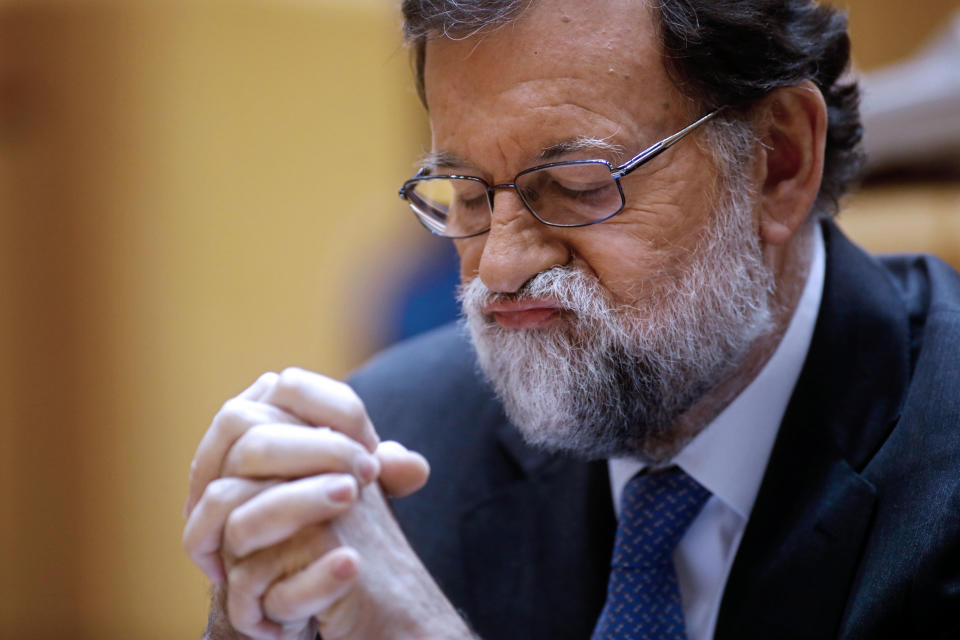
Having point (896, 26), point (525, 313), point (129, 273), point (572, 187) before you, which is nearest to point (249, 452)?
point (525, 313)

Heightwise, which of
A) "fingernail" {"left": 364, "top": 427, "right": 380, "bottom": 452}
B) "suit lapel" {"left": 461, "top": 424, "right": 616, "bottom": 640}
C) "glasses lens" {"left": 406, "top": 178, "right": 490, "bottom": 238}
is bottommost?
"suit lapel" {"left": 461, "top": 424, "right": 616, "bottom": 640}

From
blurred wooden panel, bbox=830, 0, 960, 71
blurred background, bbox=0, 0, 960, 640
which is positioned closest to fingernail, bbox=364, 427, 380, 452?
blurred background, bbox=0, 0, 960, 640

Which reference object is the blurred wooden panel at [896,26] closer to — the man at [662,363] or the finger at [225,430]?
the man at [662,363]

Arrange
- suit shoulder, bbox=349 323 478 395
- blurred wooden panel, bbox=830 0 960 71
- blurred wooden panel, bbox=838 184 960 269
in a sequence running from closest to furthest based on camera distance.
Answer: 1. suit shoulder, bbox=349 323 478 395
2. blurred wooden panel, bbox=838 184 960 269
3. blurred wooden panel, bbox=830 0 960 71

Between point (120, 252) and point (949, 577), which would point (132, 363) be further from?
point (949, 577)

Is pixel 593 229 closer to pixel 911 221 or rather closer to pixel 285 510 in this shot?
pixel 285 510

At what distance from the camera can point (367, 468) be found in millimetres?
1199

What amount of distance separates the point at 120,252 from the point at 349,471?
3199 mm

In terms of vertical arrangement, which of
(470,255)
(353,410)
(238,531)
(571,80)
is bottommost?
(238,531)

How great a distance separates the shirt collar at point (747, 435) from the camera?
1538 mm

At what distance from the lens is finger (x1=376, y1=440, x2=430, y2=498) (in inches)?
49.9

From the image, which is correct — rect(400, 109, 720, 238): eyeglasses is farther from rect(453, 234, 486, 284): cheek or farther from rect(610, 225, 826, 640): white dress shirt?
rect(610, 225, 826, 640): white dress shirt

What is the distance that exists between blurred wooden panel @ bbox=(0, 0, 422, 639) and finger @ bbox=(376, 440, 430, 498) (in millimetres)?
2899

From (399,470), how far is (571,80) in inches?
24.5
